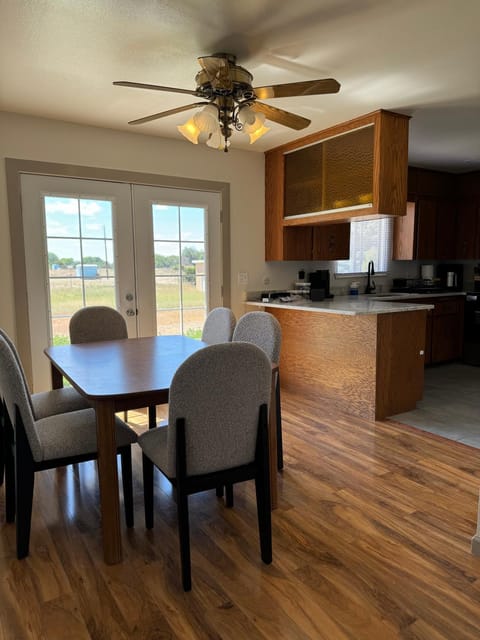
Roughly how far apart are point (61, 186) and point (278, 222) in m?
2.06

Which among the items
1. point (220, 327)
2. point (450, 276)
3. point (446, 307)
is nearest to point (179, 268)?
point (220, 327)

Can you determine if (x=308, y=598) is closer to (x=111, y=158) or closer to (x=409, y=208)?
(x=111, y=158)

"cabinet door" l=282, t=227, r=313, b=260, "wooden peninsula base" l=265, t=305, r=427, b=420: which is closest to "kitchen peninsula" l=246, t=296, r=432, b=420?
"wooden peninsula base" l=265, t=305, r=427, b=420

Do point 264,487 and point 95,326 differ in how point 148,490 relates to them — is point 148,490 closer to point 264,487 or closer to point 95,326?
point 264,487

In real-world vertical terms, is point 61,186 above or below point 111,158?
below

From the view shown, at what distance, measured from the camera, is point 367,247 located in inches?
217

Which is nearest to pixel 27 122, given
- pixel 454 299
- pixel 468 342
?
pixel 454 299

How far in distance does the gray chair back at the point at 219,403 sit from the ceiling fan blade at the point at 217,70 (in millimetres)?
1406

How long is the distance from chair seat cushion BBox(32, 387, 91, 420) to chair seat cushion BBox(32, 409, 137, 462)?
32cm

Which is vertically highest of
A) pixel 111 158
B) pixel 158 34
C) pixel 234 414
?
pixel 158 34

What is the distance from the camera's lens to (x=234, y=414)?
5.45 ft

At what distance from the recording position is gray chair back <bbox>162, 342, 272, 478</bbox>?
1551mm

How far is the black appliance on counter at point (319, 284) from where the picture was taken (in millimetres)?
4512

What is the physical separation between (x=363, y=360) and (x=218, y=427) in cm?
219
